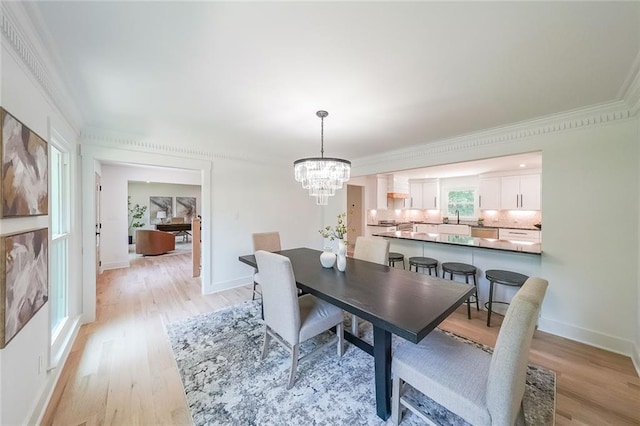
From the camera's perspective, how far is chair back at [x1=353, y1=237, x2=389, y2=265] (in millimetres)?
2834

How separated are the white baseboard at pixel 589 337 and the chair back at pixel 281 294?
2.85m

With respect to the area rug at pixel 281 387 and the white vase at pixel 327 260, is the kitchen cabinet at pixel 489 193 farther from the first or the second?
the white vase at pixel 327 260

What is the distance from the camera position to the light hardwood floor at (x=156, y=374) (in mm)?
1588

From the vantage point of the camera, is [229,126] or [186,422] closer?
[186,422]

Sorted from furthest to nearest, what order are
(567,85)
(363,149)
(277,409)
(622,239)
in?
(363,149) → (622,239) → (567,85) → (277,409)

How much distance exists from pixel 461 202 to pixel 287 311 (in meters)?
6.60

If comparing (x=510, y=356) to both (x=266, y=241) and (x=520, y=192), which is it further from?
(x=520, y=192)

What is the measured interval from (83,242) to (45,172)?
1627 millimetres

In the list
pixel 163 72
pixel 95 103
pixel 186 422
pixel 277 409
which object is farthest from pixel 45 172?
pixel 277 409

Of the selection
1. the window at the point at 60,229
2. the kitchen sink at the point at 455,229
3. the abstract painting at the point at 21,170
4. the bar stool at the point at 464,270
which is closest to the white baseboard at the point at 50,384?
the window at the point at 60,229

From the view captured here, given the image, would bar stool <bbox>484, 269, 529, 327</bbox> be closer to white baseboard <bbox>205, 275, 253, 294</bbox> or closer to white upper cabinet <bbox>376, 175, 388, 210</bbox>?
white baseboard <bbox>205, 275, 253, 294</bbox>

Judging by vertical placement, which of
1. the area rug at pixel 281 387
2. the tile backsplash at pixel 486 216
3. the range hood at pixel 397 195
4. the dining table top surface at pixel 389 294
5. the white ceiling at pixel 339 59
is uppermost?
the white ceiling at pixel 339 59

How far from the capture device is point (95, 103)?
7.34 ft

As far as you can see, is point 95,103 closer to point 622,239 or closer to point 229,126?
point 229,126
